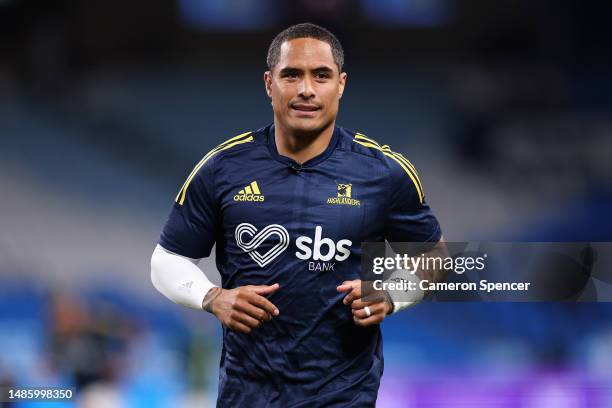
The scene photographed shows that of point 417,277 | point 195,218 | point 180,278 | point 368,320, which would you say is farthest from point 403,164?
point 180,278

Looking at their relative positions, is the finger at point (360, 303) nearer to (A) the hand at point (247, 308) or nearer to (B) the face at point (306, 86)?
(A) the hand at point (247, 308)

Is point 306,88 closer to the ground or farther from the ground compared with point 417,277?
farther from the ground

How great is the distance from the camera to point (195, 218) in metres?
3.29

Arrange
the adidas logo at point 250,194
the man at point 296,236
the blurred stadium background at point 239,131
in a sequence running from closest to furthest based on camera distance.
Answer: the man at point 296,236
the adidas logo at point 250,194
the blurred stadium background at point 239,131

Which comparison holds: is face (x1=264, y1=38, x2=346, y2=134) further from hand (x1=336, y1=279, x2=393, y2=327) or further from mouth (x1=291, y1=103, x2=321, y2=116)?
hand (x1=336, y1=279, x2=393, y2=327)

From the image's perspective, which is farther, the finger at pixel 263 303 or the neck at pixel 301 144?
the neck at pixel 301 144

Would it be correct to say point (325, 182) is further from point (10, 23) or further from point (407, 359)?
point (10, 23)

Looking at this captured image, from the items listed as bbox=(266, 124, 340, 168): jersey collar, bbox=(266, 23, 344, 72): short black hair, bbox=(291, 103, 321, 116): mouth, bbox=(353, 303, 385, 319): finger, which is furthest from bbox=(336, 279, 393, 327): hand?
bbox=(266, 23, 344, 72): short black hair

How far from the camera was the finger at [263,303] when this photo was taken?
9.80 ft

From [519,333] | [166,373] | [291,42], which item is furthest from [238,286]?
[519,333]

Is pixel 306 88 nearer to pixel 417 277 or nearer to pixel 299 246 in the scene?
pixel 299 246

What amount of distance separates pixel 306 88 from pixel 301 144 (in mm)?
207

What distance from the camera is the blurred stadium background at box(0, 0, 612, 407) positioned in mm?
5562

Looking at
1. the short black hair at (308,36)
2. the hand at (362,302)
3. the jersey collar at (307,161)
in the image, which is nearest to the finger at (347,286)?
the hand at (362,302)
